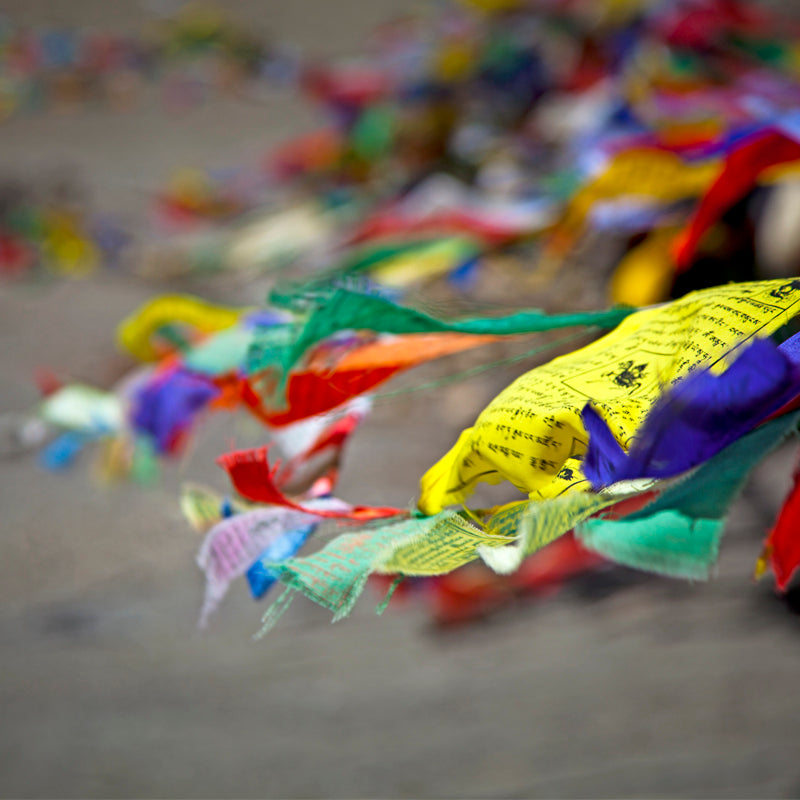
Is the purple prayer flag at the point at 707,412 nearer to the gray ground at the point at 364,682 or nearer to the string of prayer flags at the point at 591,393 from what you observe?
the string of prayer flags at the point at 591,393

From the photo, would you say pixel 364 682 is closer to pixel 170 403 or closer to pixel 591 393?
pixel 170 403

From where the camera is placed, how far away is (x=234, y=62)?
1480 mm

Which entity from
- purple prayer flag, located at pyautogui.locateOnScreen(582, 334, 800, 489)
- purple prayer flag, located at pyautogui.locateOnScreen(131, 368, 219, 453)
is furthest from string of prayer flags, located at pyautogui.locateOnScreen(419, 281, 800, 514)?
purple prayer flag, located at pyautogui.locateOnScreen(131, 368, 219, 453)

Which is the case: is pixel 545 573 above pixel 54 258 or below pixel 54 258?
below

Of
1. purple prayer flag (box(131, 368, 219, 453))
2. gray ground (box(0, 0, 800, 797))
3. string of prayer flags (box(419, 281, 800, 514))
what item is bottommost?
gray ground (box(0, 0, 800, 797))

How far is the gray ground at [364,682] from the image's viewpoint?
1.62 feet

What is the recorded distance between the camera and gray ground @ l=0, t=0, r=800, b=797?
19.5 inches

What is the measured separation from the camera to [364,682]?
0.56 metres

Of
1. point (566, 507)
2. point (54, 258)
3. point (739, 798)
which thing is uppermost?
point (566, 507)

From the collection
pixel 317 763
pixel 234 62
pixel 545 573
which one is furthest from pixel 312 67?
pixel 317 763

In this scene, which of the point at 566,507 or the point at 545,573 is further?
the point at 545,573

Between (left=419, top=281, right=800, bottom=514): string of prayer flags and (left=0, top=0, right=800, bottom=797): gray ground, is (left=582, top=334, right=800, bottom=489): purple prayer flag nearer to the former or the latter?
(left=419, top=281, right=800, bottom=514): string of prayer flags

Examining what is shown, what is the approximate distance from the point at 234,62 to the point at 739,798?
1.40 metres

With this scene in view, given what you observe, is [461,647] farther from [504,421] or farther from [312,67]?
[312,67]
